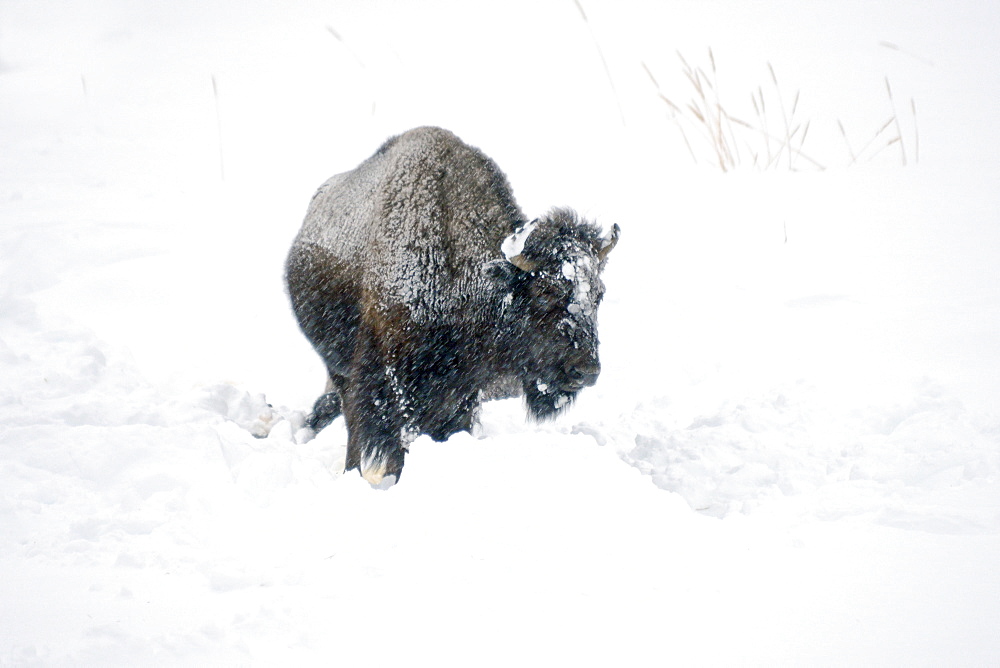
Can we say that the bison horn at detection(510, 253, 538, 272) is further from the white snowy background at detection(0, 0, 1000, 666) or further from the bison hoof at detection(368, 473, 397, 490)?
the bison hoof at detection(368, 473, 397, 490)

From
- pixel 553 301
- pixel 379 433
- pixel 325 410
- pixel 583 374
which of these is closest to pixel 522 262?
pixel 553 301

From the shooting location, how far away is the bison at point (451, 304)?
4.13 m

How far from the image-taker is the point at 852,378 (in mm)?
4742

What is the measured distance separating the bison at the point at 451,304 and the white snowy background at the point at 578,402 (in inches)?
16.4

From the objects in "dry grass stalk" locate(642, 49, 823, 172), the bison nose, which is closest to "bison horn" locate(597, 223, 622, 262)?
the bison nose

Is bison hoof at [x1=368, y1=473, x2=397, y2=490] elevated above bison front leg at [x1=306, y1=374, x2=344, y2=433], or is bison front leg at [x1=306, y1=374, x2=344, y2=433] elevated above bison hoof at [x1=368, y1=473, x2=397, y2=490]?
bison front leg at [x1=306, y1=374, x2=344, y2=433]

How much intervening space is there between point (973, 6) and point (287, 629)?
13.4 metres

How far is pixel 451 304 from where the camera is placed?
4.29 meters

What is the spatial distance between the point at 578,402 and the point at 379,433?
1384mm

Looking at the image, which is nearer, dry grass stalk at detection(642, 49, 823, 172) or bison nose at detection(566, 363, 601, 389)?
bison nose at detection(566, 363, 601, 389)

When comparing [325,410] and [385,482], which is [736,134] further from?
[385,482]

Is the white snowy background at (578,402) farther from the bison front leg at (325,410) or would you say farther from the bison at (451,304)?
the bison at (451,304)

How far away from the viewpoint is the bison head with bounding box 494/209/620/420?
4.05 metres

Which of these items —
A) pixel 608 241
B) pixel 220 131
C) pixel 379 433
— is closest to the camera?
pixel 379 433
